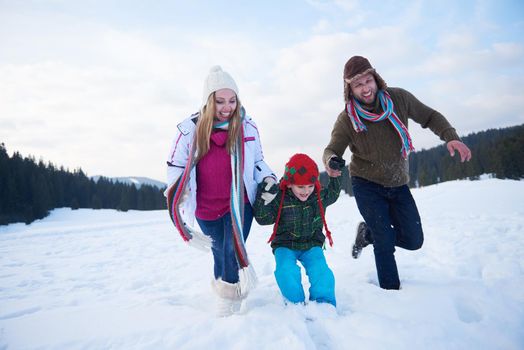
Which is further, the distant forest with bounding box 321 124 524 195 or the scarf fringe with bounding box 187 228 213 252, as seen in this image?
the distant forest with bounding box 321 124 524 195

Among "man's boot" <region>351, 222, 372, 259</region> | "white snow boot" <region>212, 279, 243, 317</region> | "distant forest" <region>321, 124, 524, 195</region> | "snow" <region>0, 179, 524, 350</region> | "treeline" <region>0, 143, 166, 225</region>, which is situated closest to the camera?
"snow" <region>0, 179, 524, 350</region>

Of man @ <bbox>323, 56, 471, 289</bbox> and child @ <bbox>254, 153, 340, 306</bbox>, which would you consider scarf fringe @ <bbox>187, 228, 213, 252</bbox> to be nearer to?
child @ <bbox>254, 153, 340, 306</bbox>

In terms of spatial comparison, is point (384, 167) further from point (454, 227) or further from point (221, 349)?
point (454, 227)

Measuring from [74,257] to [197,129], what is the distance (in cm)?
634

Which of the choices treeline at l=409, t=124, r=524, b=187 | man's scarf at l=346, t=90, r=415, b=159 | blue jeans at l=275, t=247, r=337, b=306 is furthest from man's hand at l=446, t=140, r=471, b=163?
treeline at l=409, t=124, r=524, b=187

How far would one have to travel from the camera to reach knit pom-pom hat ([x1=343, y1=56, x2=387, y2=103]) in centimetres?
304

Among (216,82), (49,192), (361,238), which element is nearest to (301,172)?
(216,82)

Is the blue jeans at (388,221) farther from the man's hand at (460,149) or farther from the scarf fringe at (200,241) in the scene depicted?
the scarf fringe at (200,241)

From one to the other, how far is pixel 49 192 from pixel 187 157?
50.4 meters

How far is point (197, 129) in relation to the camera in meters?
2.73

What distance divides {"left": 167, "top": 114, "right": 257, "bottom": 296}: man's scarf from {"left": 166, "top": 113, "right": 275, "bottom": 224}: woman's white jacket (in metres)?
0.06

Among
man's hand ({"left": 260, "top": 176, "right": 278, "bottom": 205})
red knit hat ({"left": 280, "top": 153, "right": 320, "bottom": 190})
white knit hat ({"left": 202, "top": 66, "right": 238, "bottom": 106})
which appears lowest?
man's hand ({"left": 260, "top": 176, "right": 278, "bottom": 205})

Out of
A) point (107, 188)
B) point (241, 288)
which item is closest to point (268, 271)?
point (241, 288)

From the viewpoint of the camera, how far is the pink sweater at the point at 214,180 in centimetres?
279
